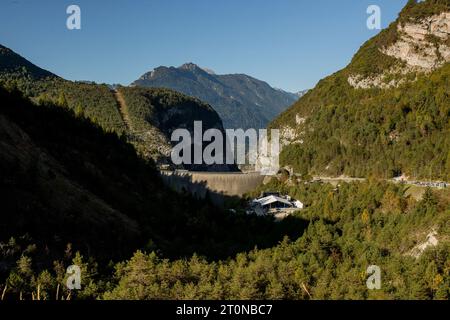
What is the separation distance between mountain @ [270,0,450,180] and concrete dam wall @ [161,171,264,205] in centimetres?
1021

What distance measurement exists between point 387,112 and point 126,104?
99673 millimetres

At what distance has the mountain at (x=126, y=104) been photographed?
14612cm

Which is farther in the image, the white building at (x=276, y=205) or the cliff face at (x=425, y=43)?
the cliff face at (x=425, y=43)

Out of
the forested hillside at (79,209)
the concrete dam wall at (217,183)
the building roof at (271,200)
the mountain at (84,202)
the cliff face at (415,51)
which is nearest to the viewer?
the forested hillside at (79,209)

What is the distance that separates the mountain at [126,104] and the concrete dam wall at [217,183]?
2306 centimetres

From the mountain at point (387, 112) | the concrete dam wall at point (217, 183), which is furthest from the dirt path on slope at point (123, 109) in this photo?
the mountain at point (387, 112)

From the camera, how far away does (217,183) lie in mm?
108562

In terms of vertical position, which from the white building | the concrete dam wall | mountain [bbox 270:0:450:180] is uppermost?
mountain [bbox 270:0:450:180]

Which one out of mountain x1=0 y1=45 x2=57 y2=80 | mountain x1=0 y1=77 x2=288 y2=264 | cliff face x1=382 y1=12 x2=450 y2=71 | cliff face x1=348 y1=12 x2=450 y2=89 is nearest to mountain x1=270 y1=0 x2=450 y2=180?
cliff face x1=382 y1=12 x2=450 y2=71

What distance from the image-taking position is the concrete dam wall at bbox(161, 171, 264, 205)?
10769cm

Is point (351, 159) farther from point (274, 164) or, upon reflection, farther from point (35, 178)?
point (35, 178)

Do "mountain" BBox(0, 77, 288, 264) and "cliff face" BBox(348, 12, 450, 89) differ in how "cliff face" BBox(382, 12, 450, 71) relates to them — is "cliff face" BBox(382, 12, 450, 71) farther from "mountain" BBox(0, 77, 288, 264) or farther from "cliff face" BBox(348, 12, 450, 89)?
"mountain" BBox(0, 77, 288, 264)

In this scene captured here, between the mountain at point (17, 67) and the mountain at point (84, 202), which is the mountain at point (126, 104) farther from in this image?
the mountain at point (84, 202)

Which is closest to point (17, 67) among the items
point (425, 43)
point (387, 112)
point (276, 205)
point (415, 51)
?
point (276, 205)
